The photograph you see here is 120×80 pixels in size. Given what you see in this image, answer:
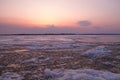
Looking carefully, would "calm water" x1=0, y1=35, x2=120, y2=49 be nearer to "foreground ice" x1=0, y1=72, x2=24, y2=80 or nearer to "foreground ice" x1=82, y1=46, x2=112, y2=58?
"foreground ice" x1=82, y1=46, x2=112, y2=58

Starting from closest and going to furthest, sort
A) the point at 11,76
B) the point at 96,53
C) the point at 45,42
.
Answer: the point at 11,76, the point at 96,53, the point at 45,42

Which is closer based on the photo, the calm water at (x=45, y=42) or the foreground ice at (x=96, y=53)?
the foreground ice at (x=96, y=53)

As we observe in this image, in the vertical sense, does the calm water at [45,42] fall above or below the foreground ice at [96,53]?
below

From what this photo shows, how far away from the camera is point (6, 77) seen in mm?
7000

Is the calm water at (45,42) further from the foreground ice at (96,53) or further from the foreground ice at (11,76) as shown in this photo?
the foreground ice at (11,76)

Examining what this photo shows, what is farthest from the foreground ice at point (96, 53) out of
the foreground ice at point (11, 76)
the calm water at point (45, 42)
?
the calm water at point (45, 42)

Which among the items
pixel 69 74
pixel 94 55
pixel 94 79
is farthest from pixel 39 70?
pixel 94 55

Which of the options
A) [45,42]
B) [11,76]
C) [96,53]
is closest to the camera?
[11,76]

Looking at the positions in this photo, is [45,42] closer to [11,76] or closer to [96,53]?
[96,53]

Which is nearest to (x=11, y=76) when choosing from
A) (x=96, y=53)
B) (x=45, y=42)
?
(x=96, y=53)

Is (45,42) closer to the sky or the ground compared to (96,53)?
closer to the ground

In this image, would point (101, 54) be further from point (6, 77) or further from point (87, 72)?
point (6, 77)

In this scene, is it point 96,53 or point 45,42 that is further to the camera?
point 45,42

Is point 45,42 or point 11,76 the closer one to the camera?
point 11,76
